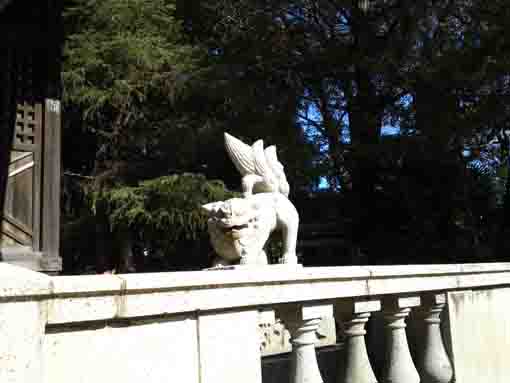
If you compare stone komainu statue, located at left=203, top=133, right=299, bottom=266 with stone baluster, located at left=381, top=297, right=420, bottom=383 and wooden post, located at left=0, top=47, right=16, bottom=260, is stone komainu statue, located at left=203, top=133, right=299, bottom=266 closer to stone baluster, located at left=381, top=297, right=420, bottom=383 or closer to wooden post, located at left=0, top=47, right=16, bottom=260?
stone baluster, located at left=381, top=297, right=420, bottom=383

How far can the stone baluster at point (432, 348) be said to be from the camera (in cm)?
411

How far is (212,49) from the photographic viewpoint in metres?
14.8

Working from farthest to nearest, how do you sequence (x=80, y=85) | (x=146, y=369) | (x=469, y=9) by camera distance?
1. (x=469, y=9)
2. (x=80, y=85)
3. (x=146, y=369)

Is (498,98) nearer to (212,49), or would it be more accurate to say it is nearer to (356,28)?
(356,28)

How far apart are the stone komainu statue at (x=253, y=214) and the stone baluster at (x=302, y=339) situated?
81 cm

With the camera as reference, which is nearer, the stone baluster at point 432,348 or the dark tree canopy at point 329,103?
the stone baluster at point 432,348

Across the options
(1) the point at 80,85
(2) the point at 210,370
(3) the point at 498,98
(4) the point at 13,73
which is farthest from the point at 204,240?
(2) the point at 210,370

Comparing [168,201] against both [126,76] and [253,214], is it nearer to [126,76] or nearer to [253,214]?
[126,76]

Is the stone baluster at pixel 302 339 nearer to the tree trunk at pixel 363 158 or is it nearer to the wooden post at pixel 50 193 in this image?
the wooden post at pixel 50 193

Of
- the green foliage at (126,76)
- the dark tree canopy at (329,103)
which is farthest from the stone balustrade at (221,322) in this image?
the green foliage at (126,76)

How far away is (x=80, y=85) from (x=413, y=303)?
9690 mm

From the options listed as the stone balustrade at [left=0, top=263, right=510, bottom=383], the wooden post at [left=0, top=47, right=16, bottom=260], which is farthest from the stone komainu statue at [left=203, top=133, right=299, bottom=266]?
the wooden post at [left=0, top=47, right=16, bottom=260]

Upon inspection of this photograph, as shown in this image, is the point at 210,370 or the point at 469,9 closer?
the point at 210,370

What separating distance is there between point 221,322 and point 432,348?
2077 mm
